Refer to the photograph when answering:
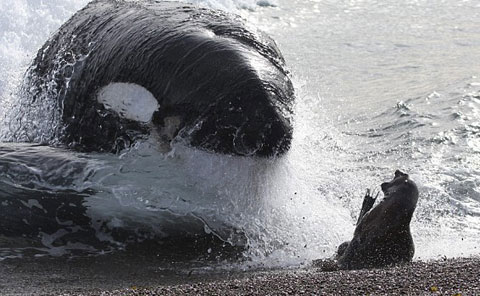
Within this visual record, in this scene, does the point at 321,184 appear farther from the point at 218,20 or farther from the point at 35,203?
the point at 35,203

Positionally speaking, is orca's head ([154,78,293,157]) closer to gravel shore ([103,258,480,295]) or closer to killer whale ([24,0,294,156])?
killer whale ([24,0,294,156])

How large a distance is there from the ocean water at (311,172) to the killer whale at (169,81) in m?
0.22

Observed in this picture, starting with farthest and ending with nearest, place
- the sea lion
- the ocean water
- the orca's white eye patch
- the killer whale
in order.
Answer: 1. the orca's white eye patch
2. the ocean water
3. the killer whale
4. the sea lion

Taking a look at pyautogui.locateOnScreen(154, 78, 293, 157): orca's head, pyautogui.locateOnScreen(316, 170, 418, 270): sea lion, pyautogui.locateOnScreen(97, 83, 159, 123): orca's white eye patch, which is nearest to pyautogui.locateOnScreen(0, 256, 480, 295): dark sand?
pyautogui.locateOnScreen(316, 170, 418, 270): sea lion

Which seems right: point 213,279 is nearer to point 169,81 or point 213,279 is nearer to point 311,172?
point 169,81

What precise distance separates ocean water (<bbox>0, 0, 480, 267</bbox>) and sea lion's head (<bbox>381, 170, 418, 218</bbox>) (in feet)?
2.21

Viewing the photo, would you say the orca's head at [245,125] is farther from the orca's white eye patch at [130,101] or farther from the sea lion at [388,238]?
the sea lion at [388,238]

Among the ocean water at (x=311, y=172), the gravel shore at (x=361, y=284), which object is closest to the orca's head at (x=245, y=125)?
the ocean water at (x=311, y=172)

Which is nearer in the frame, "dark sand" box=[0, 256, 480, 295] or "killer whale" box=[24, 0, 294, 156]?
"dark sand" box=[0, 256, 480, 295]

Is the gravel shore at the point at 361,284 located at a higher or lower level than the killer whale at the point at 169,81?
lower

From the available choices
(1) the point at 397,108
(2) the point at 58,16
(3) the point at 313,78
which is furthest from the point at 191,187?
(2) the point at 58,16

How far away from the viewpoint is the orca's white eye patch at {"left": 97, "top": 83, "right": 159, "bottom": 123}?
7402 mm

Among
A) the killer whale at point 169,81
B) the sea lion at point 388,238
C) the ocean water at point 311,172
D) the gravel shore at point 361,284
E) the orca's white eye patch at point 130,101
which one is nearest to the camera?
the gravel shore at point 361,284

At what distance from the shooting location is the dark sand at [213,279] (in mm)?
5402
